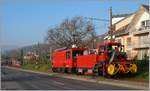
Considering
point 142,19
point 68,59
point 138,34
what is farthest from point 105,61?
point 142,19

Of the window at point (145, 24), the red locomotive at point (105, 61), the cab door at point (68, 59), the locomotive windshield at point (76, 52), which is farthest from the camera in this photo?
the window at point (145, 24)

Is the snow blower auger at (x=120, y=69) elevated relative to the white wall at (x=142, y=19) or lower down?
lower down

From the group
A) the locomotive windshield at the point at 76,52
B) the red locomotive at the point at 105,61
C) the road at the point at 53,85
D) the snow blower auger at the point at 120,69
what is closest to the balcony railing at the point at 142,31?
the locomotive windshield at the point at 76,52

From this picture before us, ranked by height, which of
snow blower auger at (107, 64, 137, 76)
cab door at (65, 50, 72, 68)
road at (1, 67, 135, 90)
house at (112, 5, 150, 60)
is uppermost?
house at (112, 5, 150, 60)

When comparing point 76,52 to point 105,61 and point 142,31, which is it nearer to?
point 105,61

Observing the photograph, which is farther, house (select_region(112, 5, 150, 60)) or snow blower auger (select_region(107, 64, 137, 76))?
house (select_region(112, 5, 150, 60))

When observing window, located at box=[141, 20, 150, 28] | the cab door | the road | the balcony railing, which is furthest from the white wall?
the road

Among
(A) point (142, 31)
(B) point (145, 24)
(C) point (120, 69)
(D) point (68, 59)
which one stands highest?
(B) point (145, 24)

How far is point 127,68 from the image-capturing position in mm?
35500

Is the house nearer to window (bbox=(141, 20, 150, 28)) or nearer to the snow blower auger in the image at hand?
window (bbox=(141, 20, 150, 28))

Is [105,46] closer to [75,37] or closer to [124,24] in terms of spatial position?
[124,24]

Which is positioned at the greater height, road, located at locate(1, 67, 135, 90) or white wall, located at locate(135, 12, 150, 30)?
white wall, located at locate(135, 12, 150, 30)

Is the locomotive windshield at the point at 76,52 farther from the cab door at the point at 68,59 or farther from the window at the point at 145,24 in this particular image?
the window at the point at 145,24

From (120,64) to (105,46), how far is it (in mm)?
2456
